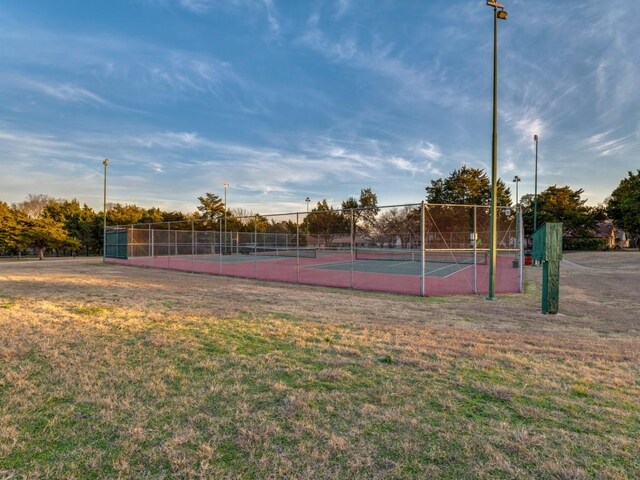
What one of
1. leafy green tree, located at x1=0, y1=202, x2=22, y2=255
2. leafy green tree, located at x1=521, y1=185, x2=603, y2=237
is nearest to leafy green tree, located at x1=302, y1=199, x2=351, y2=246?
leafy green tree, located at x1=0, y1=202, x2=22, y2=255

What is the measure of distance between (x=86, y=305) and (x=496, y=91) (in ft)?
38.8

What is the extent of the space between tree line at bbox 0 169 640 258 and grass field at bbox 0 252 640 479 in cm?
1309

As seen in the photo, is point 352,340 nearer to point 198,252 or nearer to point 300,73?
point 300,73

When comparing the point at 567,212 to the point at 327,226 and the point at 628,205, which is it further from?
the point at 327,226

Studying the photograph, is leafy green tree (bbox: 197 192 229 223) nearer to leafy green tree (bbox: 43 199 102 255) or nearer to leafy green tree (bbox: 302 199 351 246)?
leafy green tree (bbox: 43 199 102 255)

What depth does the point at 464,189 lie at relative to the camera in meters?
49.2

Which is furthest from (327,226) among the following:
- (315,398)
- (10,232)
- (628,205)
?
(628,205)

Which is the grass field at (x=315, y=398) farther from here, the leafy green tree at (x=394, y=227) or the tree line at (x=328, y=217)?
the leafy green tree at (x=394, y=227)

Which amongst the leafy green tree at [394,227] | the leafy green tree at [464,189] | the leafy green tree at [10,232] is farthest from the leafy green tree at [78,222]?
the leafy green tree at [464,189]

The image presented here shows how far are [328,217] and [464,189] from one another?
2948 cm

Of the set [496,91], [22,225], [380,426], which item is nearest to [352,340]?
[380,426]

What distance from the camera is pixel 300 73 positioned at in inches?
740

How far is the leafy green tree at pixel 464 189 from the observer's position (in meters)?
48.8

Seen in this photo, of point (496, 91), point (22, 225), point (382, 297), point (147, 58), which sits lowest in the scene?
point (382, 297)
